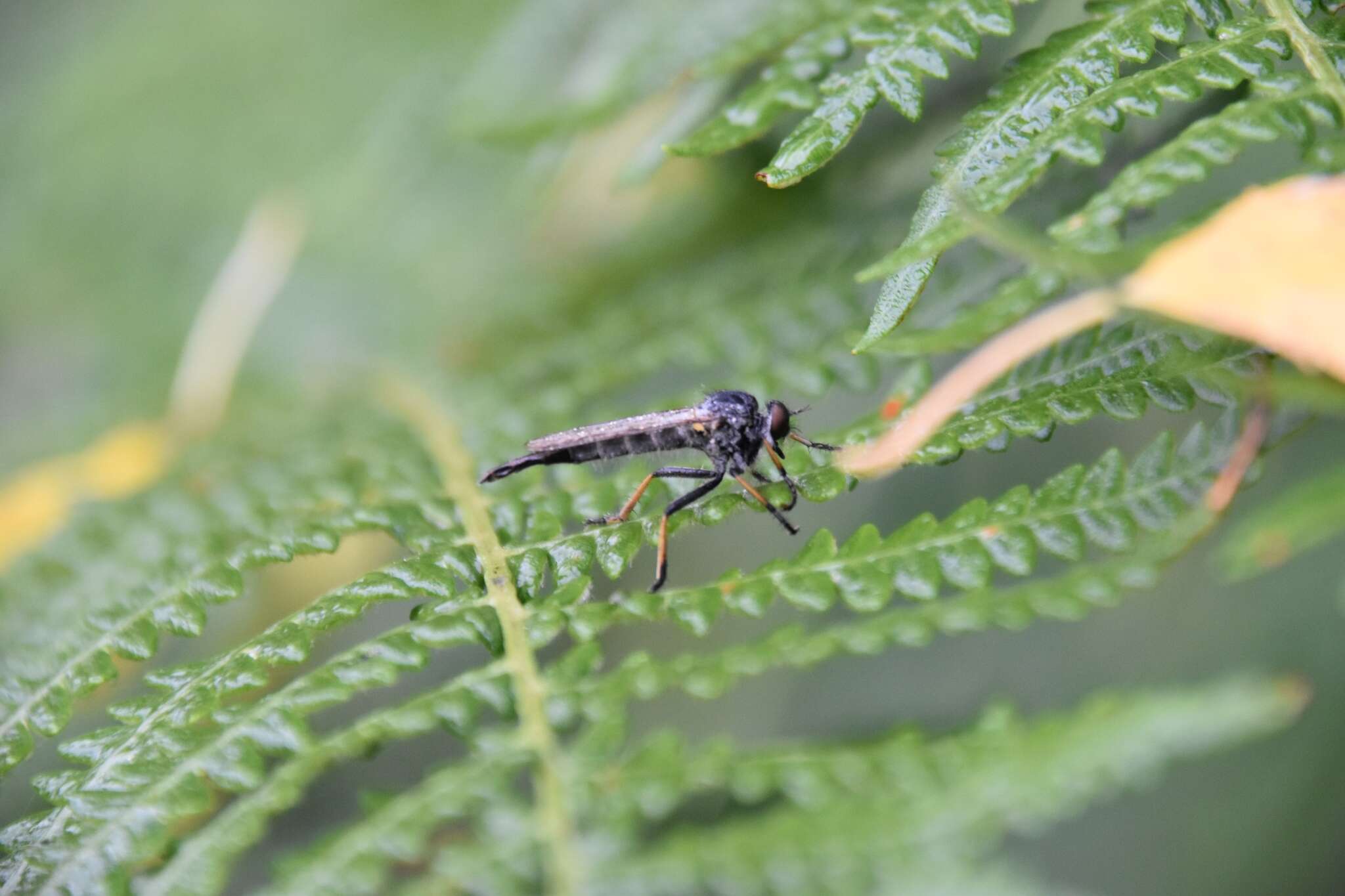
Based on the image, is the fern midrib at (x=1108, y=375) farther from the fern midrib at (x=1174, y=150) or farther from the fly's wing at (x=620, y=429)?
the fly's wing at (x=620, y=429)

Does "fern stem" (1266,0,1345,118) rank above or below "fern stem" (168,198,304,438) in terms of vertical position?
below

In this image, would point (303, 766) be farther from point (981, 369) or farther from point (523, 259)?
point (523, 259)

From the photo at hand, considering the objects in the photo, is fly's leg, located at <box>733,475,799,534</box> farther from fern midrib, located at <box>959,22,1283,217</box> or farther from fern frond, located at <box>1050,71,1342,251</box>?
fern frond, located at <box>1050,71,1342,251</box>

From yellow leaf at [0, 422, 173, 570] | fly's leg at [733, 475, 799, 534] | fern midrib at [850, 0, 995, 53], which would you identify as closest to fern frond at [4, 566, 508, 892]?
fly's leg at [733, 475, 799, 534]

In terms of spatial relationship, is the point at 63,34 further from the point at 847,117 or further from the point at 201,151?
the point at 847,117

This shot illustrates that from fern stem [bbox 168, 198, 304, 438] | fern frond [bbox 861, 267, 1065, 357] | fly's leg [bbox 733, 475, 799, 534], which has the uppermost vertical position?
fern stem [bbox 168, 198, 304, 438]

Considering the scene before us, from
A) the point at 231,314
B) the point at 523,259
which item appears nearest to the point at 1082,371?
the point at 523,259
